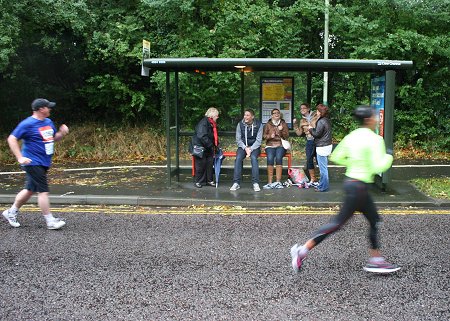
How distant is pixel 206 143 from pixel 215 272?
15.6ft

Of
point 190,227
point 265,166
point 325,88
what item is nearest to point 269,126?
point 265,166

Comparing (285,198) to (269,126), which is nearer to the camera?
(285,198)

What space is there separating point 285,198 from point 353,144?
150 inches

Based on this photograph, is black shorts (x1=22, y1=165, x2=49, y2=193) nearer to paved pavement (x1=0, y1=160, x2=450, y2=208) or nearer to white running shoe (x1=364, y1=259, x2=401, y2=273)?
paved pavement (x1=0, y1=160, x2=450, y2=208)

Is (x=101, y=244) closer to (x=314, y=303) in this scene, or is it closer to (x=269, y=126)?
(x=314, y=303)

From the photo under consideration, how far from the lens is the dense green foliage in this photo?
14.3 meters

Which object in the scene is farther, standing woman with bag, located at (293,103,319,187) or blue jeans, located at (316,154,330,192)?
standing woman with bag, located at (293,103,319,187)

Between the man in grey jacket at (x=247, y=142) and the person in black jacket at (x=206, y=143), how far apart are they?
504mm

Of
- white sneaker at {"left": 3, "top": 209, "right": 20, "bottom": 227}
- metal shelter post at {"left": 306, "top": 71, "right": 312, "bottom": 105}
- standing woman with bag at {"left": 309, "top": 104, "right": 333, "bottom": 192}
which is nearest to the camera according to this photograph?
white sneaker at {"left": 3, "top": 209, "right": 20, "bottom": 227}

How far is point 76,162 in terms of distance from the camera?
13805 millimetres

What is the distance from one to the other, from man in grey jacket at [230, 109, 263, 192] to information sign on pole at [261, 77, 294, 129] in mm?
1067

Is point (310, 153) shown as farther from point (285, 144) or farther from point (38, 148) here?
point (38, 148)

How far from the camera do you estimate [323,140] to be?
9.16 m

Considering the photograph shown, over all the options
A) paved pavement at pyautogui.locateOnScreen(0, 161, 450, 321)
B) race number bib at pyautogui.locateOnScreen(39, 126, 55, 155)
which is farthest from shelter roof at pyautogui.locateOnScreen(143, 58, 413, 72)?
race number bib at pyautogui.locateOnScreen(39, 126, 55, 155)
